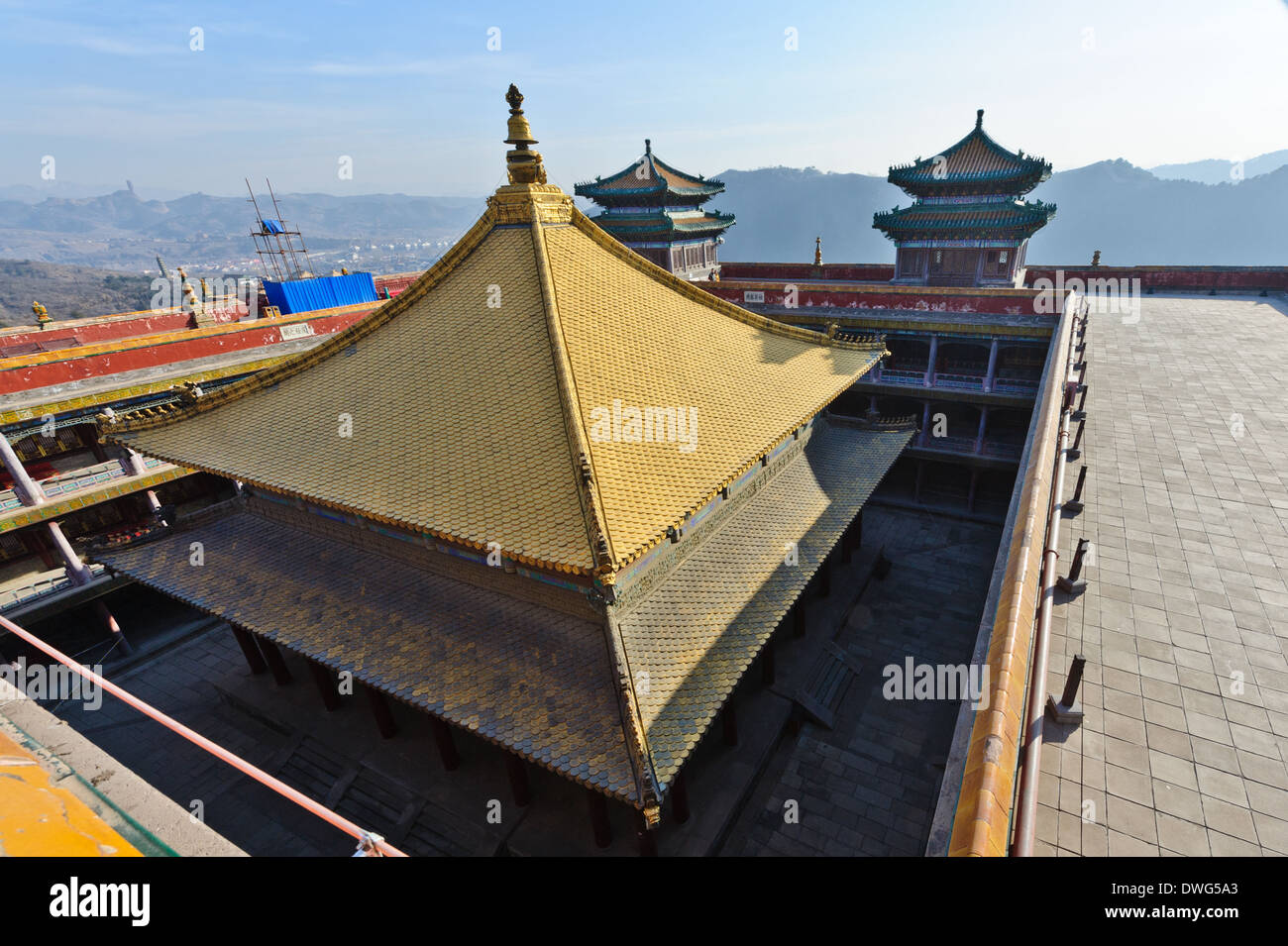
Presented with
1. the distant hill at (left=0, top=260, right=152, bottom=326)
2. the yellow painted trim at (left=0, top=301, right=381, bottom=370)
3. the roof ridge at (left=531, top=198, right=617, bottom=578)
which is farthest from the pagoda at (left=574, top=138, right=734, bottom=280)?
the distant hill at (left=0, top=260, right=152, bottom=326)

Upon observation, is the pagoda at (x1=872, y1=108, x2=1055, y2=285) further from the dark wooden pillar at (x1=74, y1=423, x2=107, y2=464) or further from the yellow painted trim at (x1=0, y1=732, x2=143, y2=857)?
the dark wooden pillar at (x1=74, y1=423, x2=107, y2=464)

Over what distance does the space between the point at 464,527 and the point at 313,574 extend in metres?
6.55

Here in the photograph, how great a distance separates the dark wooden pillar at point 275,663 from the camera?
1548 cm

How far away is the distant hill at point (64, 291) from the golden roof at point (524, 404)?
154 m

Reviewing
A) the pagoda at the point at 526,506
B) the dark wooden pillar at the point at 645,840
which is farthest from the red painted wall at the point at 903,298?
the dark wooden pillar at the point at 645,840

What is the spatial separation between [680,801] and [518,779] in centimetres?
343

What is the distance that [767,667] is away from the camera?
48.3 ft

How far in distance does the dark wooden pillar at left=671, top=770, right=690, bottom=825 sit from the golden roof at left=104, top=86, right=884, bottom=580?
20.7 feet

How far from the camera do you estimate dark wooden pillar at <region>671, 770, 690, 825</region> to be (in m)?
11.7

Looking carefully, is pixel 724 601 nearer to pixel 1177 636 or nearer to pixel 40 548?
pixel 1177 636

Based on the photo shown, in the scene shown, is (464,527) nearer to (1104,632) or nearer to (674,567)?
(674,567)

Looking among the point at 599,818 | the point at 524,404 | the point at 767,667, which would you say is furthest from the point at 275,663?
the point at 767,667
